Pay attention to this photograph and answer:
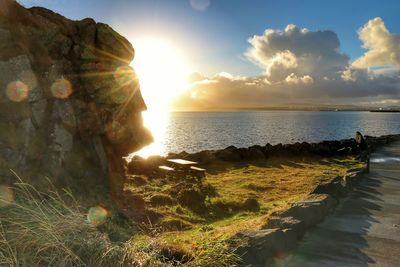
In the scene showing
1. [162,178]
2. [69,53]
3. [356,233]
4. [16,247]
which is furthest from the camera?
[162,178]

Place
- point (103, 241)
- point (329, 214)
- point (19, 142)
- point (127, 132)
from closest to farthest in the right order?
point (103, 241)
point (329, 214)
point (19, 142)
point (127, 132)

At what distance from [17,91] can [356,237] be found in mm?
8998

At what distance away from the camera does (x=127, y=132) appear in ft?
48.2

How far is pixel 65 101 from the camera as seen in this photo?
12.2 m

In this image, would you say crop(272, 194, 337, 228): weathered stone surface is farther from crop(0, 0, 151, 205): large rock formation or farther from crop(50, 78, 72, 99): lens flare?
crop(50, 78, 72, 99): lens flare

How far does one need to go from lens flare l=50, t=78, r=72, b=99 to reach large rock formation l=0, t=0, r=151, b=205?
1.2 inches

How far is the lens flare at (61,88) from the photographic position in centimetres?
1194

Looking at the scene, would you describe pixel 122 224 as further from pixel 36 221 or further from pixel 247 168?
pixel 247 168

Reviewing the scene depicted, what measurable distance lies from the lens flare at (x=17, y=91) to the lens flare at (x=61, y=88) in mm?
1104

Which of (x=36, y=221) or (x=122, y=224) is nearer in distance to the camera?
(x=36, y=221)

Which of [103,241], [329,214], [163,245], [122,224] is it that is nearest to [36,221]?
[103,241]

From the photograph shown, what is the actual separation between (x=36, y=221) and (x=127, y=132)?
9.48 metres

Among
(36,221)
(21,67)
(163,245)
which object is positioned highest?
(21,67)

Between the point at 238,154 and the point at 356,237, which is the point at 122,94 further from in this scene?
the point at 238,154
